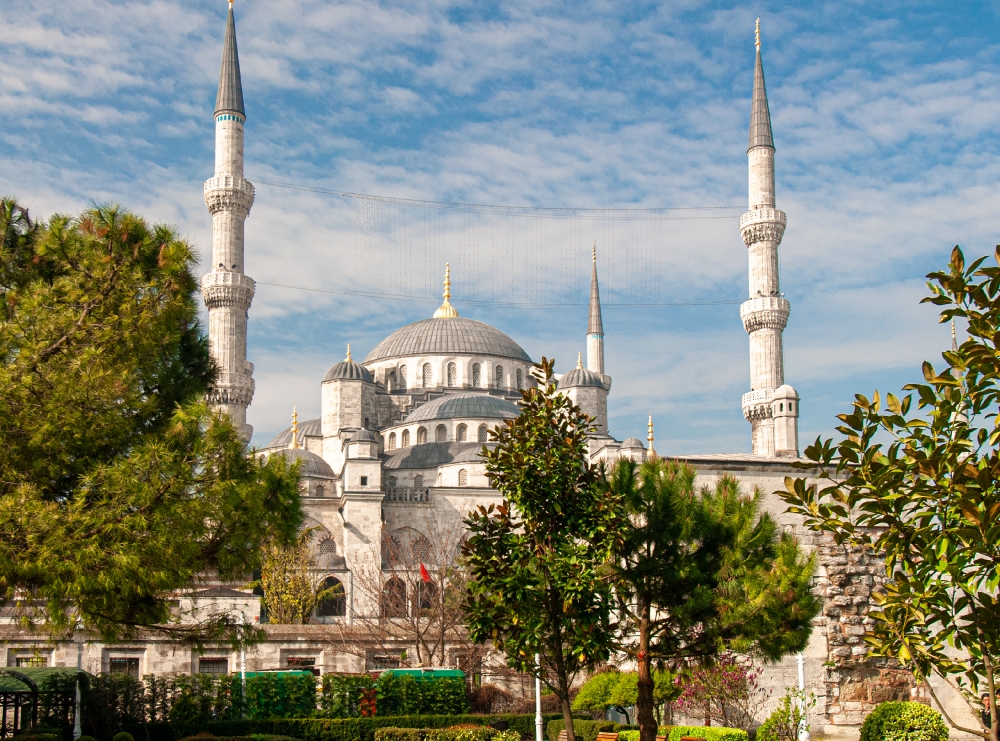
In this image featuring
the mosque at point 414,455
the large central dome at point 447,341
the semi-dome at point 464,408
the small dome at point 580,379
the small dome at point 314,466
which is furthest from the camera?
the large central dome at point 447,341

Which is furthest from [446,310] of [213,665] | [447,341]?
[213,665]

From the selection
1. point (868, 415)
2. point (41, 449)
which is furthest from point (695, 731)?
point (868, 415)

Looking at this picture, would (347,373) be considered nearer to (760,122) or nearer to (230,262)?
(230,262)

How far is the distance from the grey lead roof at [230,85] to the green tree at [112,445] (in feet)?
92.7

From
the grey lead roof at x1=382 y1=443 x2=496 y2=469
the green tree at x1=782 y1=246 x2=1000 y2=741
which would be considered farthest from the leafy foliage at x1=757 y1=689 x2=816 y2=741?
the grey lead roof at x1=382 y1=443 x2=496 y2=469

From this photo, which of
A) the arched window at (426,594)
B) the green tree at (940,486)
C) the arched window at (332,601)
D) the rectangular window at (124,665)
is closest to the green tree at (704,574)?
the green tree at (940,486)

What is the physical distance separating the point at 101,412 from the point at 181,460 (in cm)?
92

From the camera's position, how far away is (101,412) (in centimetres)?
1072

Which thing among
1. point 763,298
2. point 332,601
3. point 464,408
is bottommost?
point 332,601

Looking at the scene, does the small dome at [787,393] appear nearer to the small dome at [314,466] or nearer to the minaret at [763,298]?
the minaret at [763,298]

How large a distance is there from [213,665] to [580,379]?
95.3 feet

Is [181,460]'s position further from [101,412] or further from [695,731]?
[695,731]

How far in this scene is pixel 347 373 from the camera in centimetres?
4791

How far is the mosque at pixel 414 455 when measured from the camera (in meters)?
15.5
